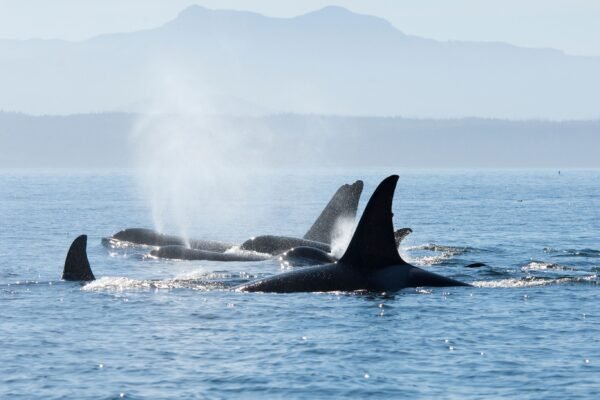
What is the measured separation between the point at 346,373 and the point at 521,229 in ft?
138

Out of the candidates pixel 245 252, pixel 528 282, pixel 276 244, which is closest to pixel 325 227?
pixel 276 244

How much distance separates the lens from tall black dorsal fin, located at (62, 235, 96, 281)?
2958 centimetres

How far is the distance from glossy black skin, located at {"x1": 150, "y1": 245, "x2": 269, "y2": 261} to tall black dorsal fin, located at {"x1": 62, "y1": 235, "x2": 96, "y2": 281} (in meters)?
8.27

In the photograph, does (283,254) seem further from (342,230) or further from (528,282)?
(528,282)

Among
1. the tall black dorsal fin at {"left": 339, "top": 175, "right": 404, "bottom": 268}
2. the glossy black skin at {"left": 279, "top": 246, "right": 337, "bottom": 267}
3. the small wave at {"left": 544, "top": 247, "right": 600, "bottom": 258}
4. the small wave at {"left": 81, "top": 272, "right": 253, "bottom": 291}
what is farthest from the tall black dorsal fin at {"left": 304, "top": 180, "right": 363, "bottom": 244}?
the tall black dorsal fin at {"left": 339, "top": 175, "right": 404, "bottom": 268}

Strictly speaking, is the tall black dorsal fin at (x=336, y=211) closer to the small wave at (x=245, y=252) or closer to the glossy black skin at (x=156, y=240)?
the glossy black skin at (x=156, y=240)

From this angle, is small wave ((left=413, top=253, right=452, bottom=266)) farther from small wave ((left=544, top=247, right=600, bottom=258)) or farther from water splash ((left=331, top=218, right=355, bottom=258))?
small wave ((left=544, top=247, right=600, bottom=258))

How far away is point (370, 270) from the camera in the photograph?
26516mm

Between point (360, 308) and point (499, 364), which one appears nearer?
point (499, 364)

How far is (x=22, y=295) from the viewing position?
2838 cm

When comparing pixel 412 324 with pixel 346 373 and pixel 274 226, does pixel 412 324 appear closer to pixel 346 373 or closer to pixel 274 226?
pixel 346 373

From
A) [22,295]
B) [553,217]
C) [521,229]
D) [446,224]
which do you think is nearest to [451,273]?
[22,295]

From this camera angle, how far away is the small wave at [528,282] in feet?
96.8

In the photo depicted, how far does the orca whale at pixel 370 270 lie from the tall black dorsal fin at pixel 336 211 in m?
14.1
